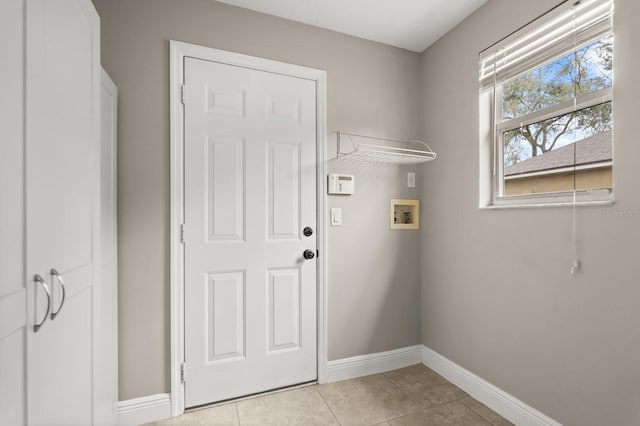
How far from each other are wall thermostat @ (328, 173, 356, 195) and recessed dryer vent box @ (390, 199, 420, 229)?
39cm

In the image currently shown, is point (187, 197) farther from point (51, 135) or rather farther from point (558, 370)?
point (558, 370)

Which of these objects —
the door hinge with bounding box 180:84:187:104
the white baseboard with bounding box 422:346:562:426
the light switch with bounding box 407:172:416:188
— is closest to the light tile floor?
the white baseboard with bounding box 422:346:562:426

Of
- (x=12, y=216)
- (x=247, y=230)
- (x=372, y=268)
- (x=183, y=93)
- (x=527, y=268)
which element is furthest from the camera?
(x=372, y=268)

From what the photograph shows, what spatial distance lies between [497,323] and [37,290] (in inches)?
82.9

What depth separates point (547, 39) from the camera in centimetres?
158

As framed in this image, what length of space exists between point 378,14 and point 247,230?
1.65 metres

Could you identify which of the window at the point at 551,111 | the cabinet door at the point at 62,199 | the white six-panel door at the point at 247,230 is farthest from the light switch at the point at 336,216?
the cabinet door at the point at 62,199

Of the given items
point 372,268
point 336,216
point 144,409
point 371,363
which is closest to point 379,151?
point 336,216

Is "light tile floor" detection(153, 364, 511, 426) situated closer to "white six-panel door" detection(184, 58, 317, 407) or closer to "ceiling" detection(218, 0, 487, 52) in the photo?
"white six-panel door" detection(184, 58, 317, 407)

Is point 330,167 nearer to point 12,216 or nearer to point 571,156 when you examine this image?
point 571,156

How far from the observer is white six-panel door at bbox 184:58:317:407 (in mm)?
1791

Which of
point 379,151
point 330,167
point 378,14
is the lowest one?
point 330,167

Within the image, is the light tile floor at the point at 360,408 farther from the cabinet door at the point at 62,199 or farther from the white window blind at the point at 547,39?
the white window blind at the point at 547,39

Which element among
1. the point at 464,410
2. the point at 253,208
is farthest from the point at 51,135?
the point at 464,410
